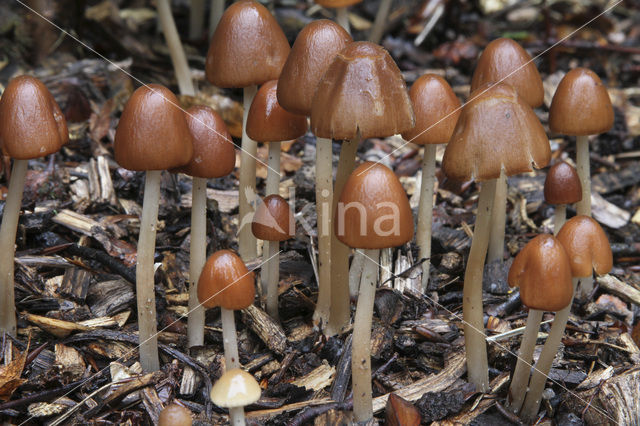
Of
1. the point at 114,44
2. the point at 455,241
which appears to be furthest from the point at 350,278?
the point at 114,44

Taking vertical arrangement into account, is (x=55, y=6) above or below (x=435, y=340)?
above

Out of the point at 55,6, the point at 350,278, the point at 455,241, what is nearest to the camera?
the point at 350,278

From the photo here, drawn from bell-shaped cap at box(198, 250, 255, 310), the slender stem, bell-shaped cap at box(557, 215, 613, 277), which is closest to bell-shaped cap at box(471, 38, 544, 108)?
bell-shaped cap at box(557, 215, 613, 277)

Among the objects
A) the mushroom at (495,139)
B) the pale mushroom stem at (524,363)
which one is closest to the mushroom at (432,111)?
the mushroom at (495,139)

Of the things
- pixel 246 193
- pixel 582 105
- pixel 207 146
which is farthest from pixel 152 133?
pixel 582 105

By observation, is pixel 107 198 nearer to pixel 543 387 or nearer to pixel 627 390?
pixel 543 387

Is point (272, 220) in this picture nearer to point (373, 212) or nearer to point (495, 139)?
point (373, 212)
